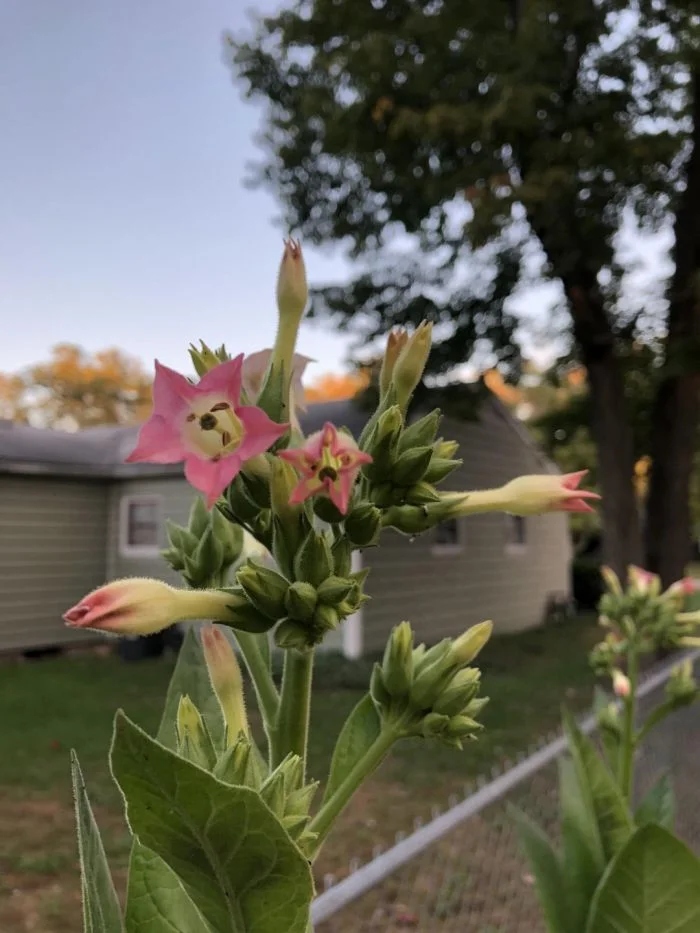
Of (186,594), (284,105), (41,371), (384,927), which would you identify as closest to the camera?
(186,594)

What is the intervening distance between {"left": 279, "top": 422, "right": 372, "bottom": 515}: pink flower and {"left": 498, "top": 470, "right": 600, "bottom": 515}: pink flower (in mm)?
297

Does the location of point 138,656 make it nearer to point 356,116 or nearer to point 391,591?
point 391,591

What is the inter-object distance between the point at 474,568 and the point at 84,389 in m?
12.5

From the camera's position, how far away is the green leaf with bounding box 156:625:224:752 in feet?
2.98

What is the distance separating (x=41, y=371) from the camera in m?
20.6

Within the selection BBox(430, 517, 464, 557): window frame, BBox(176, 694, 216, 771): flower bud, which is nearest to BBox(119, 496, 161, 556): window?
BBox(430, 517, 464, 557): window frame

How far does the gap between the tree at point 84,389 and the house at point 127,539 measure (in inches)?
296

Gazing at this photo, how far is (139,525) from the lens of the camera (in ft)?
38.6

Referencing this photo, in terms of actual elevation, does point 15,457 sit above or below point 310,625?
above

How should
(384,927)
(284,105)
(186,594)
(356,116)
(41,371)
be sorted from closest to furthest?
(186,594) → (384,927) → (356,116) → (284,105) → (41,371)

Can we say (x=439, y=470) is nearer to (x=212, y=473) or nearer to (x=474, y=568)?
(x=212, y=473)

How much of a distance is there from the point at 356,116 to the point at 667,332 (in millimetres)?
4408

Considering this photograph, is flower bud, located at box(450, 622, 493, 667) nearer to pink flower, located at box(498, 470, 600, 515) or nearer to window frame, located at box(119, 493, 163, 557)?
pink flower, located at box(498, 470, 600, 515)

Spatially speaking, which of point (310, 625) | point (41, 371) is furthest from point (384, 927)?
point (41, 371)
